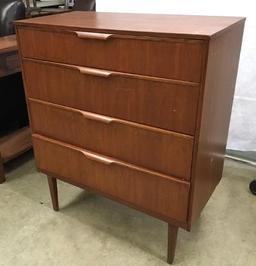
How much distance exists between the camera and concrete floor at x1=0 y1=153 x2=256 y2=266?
1.14 meters

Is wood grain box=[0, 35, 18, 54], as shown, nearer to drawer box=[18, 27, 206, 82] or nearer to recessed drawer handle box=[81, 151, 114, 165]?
drawer box=[18, 27, 206, 82]

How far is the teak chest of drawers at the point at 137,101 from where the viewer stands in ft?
2.66

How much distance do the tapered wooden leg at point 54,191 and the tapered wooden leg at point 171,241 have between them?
0.54 meters

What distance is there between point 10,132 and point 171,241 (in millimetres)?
1138

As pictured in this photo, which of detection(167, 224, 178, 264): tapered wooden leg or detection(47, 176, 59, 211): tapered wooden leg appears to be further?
detection(47, 176, 59, 211): tapered wooden leg

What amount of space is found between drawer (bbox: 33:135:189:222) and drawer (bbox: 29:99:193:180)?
0.03 meters

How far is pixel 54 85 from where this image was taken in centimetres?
105

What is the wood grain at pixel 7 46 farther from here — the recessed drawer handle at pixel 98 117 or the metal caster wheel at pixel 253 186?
the metal caster wheel at pixel 253 186

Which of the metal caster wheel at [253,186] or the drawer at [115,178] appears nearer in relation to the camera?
the drawer at [115,178]

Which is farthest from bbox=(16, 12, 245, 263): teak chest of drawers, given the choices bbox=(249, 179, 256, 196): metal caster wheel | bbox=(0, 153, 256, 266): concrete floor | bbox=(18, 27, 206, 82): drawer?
bbox=(249, 179, 256, 196): metal caster wheel

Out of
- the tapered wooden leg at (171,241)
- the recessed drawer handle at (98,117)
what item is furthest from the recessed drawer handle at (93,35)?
the tapered wooden leg at (171,241)


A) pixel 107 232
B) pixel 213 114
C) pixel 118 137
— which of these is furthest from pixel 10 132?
pixel 213 114

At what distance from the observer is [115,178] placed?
107 centimetres

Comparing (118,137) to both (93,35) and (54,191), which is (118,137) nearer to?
(93,35)
